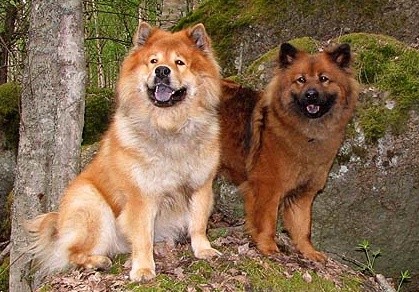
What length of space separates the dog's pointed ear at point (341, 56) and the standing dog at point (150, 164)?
138 centimetres

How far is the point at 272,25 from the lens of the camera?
808cm

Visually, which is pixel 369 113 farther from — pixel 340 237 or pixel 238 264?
pixel 238 264

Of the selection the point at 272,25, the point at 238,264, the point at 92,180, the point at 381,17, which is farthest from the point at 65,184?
the point at 381,17

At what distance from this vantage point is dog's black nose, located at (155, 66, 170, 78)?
3957 millimetres

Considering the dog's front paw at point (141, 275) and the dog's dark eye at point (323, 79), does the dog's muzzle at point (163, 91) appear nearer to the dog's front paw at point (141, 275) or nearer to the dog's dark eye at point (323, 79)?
the dog's front paw at point (141, 275)

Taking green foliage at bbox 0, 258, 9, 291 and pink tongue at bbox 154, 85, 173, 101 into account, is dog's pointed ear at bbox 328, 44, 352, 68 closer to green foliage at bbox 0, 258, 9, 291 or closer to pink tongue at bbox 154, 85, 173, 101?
pink tongue at bbox 154, 85, 173, 101

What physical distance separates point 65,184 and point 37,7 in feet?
4.94


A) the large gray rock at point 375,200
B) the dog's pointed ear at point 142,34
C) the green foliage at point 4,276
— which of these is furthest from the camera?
the green foliage at point 4,276

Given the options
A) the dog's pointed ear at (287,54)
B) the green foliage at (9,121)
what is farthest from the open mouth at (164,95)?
the green foliage at (9,121)

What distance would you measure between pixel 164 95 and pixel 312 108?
5.17 feet

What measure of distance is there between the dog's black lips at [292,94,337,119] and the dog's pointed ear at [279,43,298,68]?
394 millimetres

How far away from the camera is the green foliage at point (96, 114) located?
7652mm

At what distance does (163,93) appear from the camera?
13.3 ft

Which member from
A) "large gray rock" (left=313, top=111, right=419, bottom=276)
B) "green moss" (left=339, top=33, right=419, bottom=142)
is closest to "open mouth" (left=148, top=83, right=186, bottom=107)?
"large gray rock" (left=313, top=111, right=419, bottom=276)
